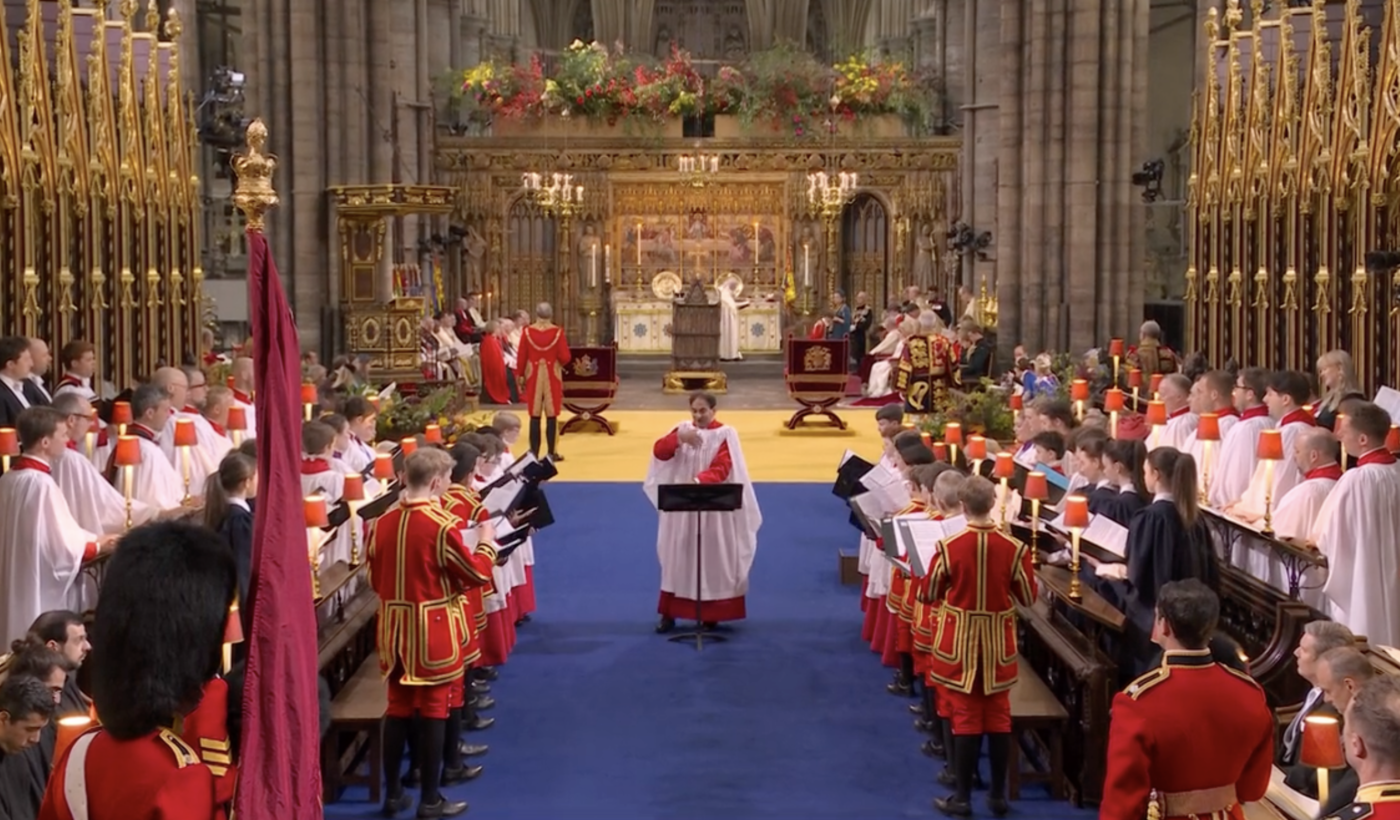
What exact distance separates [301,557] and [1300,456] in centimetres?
686

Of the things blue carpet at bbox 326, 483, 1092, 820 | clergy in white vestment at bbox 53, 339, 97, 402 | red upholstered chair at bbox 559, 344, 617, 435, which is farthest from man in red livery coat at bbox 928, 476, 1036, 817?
red upholstered chair at bbox 559, 344, 617, 435

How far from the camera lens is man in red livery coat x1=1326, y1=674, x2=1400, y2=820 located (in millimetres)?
4262

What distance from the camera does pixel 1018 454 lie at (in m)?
13.0

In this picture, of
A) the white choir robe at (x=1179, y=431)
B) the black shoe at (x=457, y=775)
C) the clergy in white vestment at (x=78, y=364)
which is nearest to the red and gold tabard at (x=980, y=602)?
the black shoe at (x=457, y=775)

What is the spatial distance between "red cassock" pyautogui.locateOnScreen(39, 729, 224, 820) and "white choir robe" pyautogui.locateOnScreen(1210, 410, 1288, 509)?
879 centimetres

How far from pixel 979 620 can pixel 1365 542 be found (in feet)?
7.96

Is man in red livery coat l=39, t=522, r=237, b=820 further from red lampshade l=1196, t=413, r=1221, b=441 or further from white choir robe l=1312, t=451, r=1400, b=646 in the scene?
red lampshade l=1196, t=413, r=1221, b=441

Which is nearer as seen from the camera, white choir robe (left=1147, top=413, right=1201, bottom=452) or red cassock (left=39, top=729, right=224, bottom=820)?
red cassock (left=39, top=729, right=224, bottom=820)

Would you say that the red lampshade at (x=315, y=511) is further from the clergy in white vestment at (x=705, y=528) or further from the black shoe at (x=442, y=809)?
the clergy in white vestment at (x=705, y=528)

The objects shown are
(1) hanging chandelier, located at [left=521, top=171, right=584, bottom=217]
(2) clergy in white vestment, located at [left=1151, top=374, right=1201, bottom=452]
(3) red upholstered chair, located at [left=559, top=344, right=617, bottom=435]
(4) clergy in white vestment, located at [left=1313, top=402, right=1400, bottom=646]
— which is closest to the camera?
(4) clergy in white vestment, located at [left=1313, top=402, right=1400, bottom=646]

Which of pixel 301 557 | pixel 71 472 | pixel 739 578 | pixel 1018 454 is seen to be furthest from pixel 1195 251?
pixel 301 557

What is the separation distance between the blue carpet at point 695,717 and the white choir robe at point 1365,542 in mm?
1984

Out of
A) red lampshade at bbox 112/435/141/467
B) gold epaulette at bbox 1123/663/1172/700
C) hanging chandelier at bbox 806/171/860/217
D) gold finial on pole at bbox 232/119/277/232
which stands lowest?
gold epaulette at bbox 1123/663/1172/700

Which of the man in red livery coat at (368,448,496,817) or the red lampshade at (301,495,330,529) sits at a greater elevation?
the red lampshade at (301,495,330,529)
